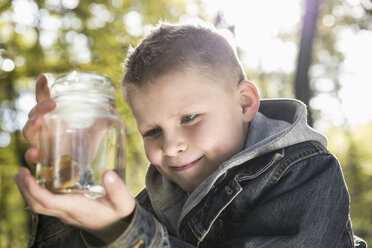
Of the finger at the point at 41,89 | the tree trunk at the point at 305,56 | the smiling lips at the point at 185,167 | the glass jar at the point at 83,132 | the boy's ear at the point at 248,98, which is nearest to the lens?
the glass jar at the point at 83,132

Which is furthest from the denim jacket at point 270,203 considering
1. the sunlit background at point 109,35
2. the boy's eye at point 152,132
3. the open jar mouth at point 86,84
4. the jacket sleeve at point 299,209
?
the sunlit background at point 109,35

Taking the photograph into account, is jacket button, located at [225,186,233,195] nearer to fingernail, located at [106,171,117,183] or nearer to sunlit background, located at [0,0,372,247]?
fingernail, located at [106,171,117,183]

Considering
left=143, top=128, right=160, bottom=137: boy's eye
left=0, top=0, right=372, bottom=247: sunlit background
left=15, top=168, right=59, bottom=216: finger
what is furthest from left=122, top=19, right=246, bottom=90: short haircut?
left=0, top=0, right=372, bottom=247: sunlit background

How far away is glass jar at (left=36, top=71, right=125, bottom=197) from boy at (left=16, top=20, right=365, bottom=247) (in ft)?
0.19

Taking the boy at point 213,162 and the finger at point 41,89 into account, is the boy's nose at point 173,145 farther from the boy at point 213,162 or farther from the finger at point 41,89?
the finger at point 41,89

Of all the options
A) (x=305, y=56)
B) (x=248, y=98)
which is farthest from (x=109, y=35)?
(x=248, y=98)

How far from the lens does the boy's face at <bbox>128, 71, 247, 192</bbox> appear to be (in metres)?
1.44

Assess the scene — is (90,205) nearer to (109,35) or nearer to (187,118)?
(187,118)

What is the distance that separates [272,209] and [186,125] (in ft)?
1.41

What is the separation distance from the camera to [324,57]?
32.6 ft

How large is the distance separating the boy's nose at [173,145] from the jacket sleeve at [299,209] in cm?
29

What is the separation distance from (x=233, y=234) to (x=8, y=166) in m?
7.32

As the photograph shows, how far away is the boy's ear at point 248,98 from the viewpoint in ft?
5.53

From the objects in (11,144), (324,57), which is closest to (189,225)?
(11,144)
